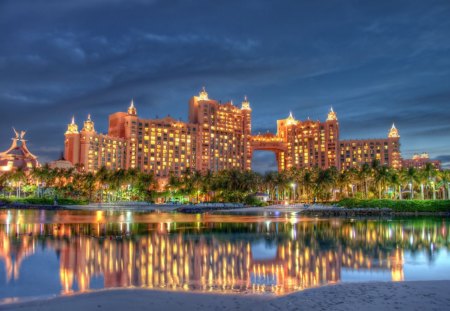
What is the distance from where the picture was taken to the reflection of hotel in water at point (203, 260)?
20609mm

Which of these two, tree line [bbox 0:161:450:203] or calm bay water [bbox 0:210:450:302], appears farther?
tree line [bbox 0:161:450:203]

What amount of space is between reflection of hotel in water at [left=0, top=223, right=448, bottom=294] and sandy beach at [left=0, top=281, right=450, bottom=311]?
1737 mm

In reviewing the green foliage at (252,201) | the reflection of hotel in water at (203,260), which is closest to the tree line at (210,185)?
the green foliage at (252,201)

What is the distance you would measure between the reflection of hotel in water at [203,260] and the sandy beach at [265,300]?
1.74m

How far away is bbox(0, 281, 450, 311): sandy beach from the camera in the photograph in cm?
1523

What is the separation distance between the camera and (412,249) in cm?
3403

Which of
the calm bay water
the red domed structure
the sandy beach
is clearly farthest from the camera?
the red domed structure

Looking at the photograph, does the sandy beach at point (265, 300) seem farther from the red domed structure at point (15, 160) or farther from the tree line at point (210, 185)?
the red domed structure at point (15, 160)

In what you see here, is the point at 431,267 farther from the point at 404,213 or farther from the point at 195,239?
the point at 404,213

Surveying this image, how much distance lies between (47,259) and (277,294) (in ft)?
54.5

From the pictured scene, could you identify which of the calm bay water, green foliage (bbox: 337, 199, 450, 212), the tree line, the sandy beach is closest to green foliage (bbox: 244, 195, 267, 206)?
the tree line

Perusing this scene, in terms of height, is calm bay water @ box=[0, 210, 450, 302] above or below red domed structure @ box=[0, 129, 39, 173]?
below

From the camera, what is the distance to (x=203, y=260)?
2684cm

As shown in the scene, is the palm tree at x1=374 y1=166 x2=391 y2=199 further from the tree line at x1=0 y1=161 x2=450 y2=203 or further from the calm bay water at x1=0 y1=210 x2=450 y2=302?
the calm bay water at x1=0 y1=210 x2=450 y2=302
